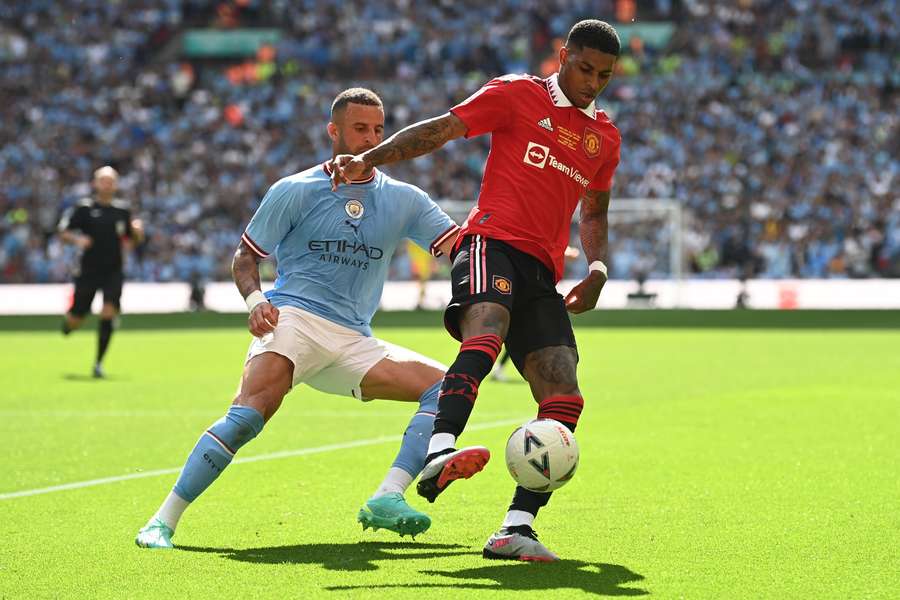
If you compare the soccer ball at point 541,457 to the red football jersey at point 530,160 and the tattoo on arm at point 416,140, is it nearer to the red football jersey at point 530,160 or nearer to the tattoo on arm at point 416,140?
the red football jersey at point 530,160

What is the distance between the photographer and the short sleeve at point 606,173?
6.47 meters

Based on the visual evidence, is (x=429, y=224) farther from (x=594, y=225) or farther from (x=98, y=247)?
(x=98, y=247)

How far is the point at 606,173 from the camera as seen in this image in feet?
21.4

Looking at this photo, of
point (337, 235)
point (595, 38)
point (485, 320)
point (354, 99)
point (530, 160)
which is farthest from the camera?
point (337, 235)

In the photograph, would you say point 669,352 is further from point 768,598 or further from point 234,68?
point 234,68

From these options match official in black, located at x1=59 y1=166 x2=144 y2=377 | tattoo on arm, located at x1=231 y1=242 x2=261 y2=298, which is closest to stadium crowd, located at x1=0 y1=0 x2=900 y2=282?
match official in black, located at x1=59 y1=166 x2=144 y2=377

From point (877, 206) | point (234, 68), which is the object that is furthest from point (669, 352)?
point (234, 68)

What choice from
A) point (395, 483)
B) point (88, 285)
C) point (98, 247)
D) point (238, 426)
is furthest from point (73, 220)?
point (395, 483)

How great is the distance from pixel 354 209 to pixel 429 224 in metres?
0.40

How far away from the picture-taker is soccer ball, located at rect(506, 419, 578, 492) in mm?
5715

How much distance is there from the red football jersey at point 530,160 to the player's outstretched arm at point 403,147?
0.10 m

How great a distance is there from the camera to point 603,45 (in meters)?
6.11

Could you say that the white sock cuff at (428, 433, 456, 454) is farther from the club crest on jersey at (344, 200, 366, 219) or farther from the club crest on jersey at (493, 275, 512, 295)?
the club crest on jersey at (344, 200, 366, 219)

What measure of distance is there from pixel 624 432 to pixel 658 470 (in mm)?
2259
